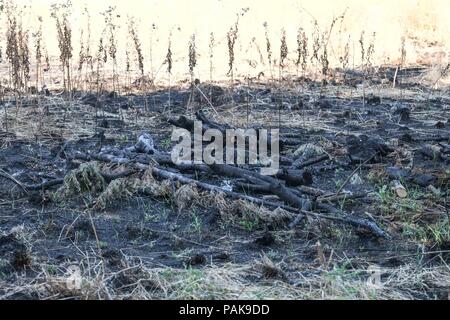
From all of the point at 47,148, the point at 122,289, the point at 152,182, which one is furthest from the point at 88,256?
the point at 47,148

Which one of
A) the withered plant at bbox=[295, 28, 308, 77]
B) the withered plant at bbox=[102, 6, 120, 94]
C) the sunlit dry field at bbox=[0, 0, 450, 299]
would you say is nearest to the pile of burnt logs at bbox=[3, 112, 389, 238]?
the sunlit dry field at bbox=[0, 0, 450, 299]

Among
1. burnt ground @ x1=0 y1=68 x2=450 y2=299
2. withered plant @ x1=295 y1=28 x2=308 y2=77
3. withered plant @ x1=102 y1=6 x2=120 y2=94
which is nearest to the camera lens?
burnt ground @ x1=0 y1=68 x2=450 y2=299

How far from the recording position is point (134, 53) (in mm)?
10766

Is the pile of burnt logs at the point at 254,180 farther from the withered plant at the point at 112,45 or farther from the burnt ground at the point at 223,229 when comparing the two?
the withered plant at the point at 112,45

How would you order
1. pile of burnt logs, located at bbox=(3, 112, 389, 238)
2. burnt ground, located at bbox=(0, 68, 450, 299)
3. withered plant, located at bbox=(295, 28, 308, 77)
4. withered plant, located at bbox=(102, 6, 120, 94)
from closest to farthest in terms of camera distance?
burnt ground, located at bbox=(0, 68, 450, 299), pile of burnt logs, located at bbox=(3, 112, 389, 238), withered plant, located at bbox=(102, 6, 120, 94), withered plant, located at bbox=(295, 28, 308, 77)

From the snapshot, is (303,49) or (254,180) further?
(303,49)

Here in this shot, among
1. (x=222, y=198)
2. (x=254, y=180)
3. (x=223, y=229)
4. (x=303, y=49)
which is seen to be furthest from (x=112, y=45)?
(x=223, y=229)

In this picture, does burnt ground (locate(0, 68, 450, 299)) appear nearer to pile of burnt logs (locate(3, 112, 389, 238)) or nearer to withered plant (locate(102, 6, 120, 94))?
pile of burnt logs (locate(3, 112, 389, 238))

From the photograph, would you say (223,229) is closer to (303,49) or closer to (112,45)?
(112,45)

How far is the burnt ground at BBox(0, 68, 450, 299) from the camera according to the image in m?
2.85

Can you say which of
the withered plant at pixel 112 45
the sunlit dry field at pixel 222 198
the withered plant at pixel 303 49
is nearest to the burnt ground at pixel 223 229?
the sunlit dry field at pixel 222 198

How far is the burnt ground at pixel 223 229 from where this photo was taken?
2.85 meters

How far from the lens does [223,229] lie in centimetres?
371

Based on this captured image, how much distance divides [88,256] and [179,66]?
283 inches
